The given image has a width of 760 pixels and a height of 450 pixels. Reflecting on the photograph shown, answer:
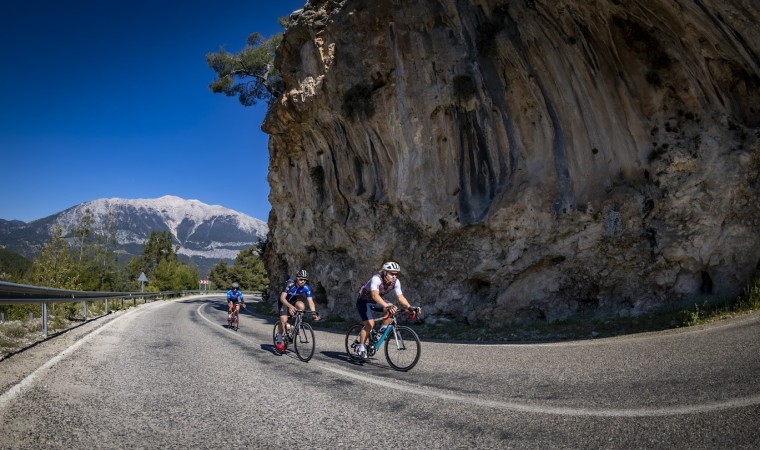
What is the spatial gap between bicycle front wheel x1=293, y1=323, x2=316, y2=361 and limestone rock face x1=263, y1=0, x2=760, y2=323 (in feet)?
24.3

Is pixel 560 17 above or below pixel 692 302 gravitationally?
above

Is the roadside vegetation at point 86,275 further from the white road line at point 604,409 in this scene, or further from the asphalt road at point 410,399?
the white road line at point 604,409

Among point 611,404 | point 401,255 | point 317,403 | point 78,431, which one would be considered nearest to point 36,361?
point 78,431

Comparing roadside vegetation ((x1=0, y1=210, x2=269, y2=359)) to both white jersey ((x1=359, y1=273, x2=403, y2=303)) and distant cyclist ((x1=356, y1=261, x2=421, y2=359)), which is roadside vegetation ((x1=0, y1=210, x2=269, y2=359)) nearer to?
distant cyclist ((x1=356, y1=261, x2=421, y2=359))

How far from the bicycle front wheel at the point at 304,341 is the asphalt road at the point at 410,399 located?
0.99 feet

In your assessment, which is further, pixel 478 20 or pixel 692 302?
pixel 478 20

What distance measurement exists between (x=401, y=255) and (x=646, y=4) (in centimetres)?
1183

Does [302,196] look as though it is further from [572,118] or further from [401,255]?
[572,118]

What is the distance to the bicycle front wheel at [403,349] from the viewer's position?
7.14 metres

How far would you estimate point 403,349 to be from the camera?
729cm

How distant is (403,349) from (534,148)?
35.4ft

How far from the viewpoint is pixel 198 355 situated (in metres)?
8.77

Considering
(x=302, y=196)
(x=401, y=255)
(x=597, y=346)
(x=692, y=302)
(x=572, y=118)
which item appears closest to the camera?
(x=597, y=346)

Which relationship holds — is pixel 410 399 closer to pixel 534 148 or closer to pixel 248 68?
pixel 534 148
